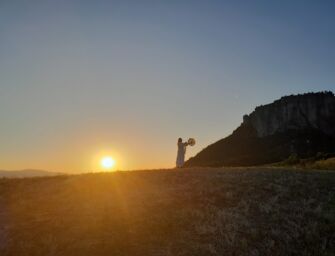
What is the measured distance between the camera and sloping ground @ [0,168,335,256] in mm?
15016

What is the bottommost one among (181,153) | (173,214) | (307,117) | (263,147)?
(173,214)

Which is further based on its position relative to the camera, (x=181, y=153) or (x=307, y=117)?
(x=307, y=117)

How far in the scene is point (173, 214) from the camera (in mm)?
18000

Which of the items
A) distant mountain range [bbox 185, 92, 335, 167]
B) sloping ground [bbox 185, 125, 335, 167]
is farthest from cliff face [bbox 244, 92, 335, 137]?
sloping ground [bbox 185, 125, 335, 167]

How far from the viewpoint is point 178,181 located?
79.3 ft

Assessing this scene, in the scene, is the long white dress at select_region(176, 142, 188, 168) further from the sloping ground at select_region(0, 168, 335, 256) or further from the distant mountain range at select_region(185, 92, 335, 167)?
the distant mountain range at select_region(185, 92, 335, 167)

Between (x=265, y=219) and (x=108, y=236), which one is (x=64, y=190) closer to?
(x=108, y=236)

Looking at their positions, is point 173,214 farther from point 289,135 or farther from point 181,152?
point 289,135

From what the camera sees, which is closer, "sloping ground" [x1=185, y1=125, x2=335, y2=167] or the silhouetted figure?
the silhouetted figure

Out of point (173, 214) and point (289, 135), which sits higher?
point (289, 135)

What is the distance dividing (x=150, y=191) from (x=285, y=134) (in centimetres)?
16718

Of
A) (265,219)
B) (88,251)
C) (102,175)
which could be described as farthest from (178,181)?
(88,251)

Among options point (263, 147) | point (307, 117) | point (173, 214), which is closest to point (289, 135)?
point (263, 147)

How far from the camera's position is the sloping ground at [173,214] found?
15016mm
